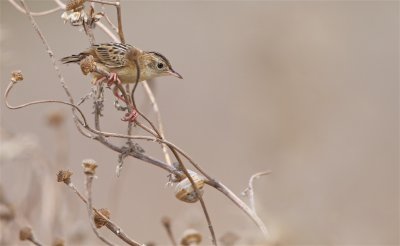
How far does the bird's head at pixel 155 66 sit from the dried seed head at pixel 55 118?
0.74 m

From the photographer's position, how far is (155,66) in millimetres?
2957

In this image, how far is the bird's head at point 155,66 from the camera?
2.86 metres

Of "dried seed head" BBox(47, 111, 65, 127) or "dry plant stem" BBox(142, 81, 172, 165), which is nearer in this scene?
"dry plant stem" BBox(142, 81, 172, 165)

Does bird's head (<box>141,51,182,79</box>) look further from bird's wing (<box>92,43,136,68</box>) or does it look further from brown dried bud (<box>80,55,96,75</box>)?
brown dried bud (<box>80,55,96,75</box>)

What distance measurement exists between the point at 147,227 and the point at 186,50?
4.20m

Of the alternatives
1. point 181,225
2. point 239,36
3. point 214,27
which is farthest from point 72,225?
point 214,27

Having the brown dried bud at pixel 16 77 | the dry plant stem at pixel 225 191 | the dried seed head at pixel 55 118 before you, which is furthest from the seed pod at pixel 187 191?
the dried seed head at pixel 55 118

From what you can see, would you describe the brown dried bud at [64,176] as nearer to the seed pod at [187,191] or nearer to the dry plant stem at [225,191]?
the dry plant stem at [225,191]

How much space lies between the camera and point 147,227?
6059 mm

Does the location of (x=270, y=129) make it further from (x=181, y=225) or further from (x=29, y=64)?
(x=29, y=64)

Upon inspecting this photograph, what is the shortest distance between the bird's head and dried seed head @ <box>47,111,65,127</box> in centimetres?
74

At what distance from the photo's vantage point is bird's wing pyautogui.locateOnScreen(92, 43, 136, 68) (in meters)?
2.64

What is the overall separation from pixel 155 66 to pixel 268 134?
4.51 feet

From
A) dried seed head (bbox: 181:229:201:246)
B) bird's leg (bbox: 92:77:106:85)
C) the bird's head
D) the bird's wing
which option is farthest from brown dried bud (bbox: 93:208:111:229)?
the bird's head
